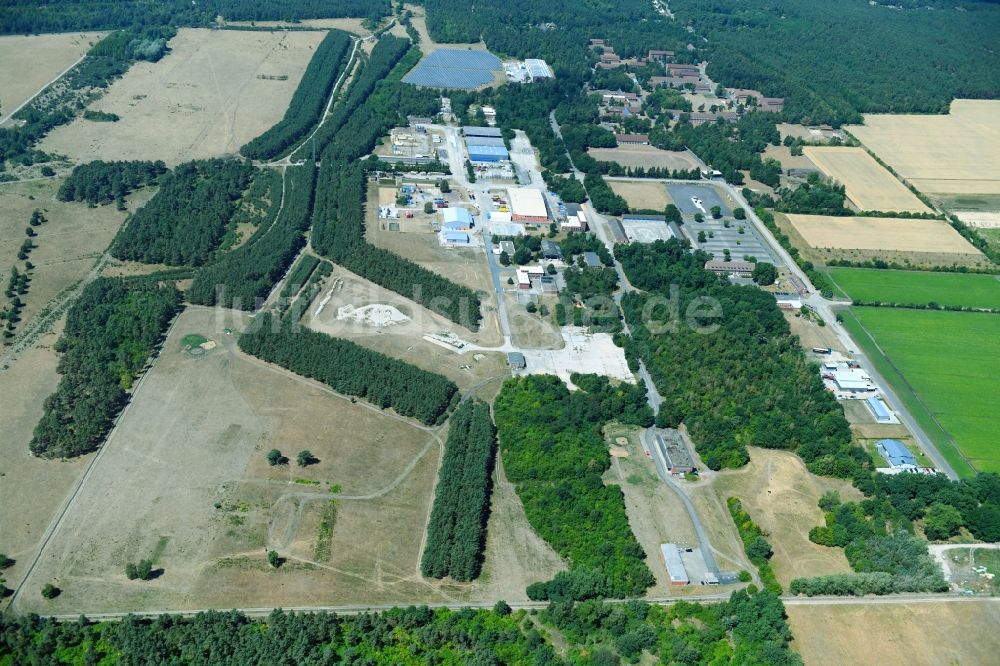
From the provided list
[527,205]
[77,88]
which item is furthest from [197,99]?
[527,205]

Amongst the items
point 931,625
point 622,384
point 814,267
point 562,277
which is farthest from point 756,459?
point 814,267

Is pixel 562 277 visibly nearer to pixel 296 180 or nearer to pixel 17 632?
pixel 296 180

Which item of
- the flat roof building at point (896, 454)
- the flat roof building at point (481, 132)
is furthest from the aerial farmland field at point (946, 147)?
the flat roof building at point (896, 454)

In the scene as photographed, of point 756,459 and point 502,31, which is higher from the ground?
point 502,31

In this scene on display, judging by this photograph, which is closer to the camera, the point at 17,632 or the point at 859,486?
the point at 17,632

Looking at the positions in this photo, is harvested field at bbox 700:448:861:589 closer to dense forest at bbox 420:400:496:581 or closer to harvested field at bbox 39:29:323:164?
dense forest at bbox 420:400:496:581

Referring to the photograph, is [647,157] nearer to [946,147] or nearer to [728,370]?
[946,147]

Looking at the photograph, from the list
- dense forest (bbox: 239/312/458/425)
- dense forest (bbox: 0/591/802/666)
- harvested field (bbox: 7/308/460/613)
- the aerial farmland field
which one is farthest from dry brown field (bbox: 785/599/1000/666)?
the aerial farmland field
